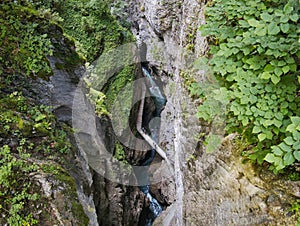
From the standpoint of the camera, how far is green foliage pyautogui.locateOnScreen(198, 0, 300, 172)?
6.71 ft

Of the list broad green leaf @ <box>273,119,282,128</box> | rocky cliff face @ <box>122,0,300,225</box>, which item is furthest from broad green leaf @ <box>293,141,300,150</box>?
rocky cliff face @ <box>122,0,300,225</box>

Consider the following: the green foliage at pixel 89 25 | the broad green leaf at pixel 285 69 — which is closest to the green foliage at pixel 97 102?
the green foliage at pixel 89 25

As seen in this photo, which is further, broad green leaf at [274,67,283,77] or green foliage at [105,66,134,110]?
green foliage at [105,66,134,110]

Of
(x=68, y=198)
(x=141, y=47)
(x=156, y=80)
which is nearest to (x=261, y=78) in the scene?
(x=68, y=198)

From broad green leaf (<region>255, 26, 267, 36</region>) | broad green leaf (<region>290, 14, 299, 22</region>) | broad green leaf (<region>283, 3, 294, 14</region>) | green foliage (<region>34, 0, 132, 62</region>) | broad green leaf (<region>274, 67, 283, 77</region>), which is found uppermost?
green foliage (<region>34, 0, 132, 62</region>)

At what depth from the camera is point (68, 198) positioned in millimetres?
3465

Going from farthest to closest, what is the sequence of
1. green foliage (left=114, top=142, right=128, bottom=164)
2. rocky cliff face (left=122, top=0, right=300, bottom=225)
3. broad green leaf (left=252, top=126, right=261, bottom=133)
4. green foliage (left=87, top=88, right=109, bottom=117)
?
1. green foliage (left=114, top=142, right=128, bottom=164)
2. green foliage (left=87, top=88, right=109, bottom=117)
3. rocky cliff face (left=122, top=0, right=300, bottom=225)
4. broad green leaf (left=252, top=126, right=261, bottom=133)

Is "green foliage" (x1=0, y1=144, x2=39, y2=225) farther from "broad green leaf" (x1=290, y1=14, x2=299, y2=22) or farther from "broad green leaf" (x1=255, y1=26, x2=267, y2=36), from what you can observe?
"broad green leaf" (x1=290, y1=14, x2=299, y2=22)

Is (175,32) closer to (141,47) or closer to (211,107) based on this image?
(141,47)

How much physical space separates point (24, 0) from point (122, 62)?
564cm

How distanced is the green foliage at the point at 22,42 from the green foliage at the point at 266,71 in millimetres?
3647

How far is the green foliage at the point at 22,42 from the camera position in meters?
4.48

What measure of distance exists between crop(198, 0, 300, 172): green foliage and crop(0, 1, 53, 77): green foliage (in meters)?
3.65

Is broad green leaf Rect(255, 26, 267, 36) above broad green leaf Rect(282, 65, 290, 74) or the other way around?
above
